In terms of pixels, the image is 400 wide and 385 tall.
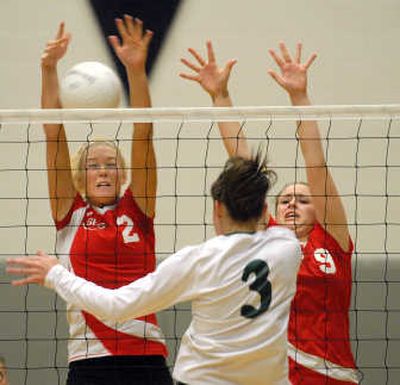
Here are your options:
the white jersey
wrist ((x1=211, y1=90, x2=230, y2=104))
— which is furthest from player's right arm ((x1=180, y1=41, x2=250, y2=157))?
the white jersey

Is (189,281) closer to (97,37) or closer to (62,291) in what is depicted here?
(62,291)

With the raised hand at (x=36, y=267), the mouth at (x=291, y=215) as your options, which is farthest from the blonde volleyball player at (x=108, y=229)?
the raised hand at (x=36, y=267)

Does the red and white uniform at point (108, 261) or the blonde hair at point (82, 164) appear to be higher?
the blonde hair at point (82, 164)

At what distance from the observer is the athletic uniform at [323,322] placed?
3.84 m

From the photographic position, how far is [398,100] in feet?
19.1

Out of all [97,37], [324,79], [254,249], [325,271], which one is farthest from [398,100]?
[254,249]

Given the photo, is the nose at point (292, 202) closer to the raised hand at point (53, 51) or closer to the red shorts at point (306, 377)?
the red shorts at point (306, 377)

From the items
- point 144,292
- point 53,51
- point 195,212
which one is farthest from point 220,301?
point 195,212

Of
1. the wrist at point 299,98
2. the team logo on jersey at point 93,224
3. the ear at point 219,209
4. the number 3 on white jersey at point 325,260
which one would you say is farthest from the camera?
the wrist at point 299,98

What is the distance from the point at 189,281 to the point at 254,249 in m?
0.22

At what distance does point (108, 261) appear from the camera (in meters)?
3.92

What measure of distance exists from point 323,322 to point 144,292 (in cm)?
120

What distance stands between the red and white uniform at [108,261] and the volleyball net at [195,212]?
4.69 ft

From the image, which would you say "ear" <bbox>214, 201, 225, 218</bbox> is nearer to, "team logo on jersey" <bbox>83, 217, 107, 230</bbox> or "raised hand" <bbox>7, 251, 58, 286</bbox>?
"raised hand" <bbox>7, 251, 58, 286</bbox>
